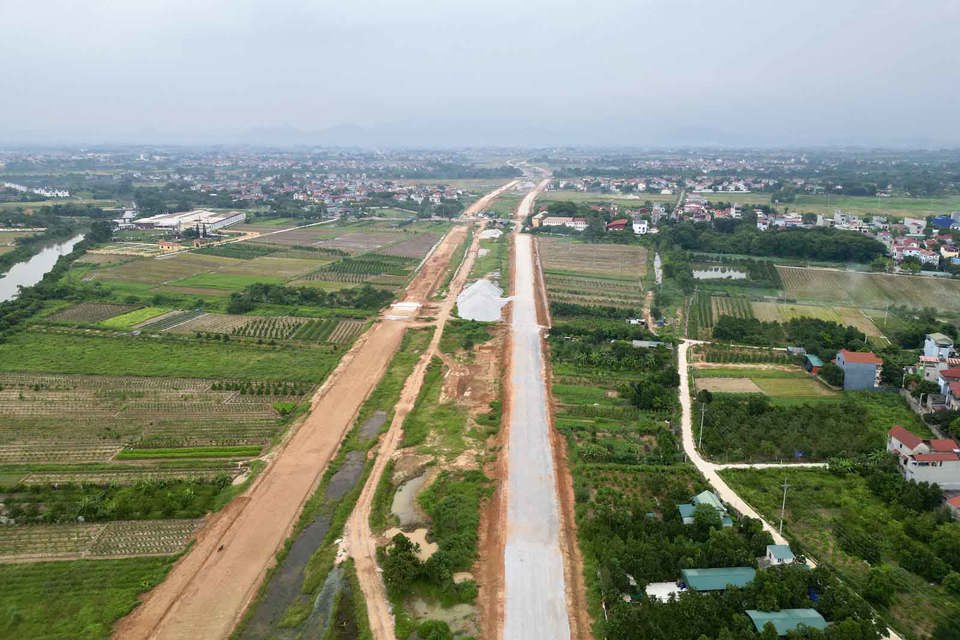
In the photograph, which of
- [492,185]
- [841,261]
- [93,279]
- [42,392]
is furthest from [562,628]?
[492,185]

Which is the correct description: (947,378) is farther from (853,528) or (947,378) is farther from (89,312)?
(89,312)

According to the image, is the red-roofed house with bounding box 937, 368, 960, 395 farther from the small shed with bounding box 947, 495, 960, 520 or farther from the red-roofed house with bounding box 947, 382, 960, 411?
the small shed with bounding box 947, 495, 960, 520

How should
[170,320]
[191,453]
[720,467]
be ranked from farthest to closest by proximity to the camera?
[170,320] → [191,453] → [720,467]

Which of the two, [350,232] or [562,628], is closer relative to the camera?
[562,628]

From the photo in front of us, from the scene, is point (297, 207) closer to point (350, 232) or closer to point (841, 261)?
point (350, 232)

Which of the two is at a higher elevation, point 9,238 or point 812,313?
point 9,238

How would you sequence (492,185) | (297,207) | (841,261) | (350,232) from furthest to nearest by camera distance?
(492,185) → (297,207) → (350,232) → (841,261)

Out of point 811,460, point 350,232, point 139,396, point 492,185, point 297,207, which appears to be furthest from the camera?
point 492,185

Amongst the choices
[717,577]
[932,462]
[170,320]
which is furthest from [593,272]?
[717,577]
